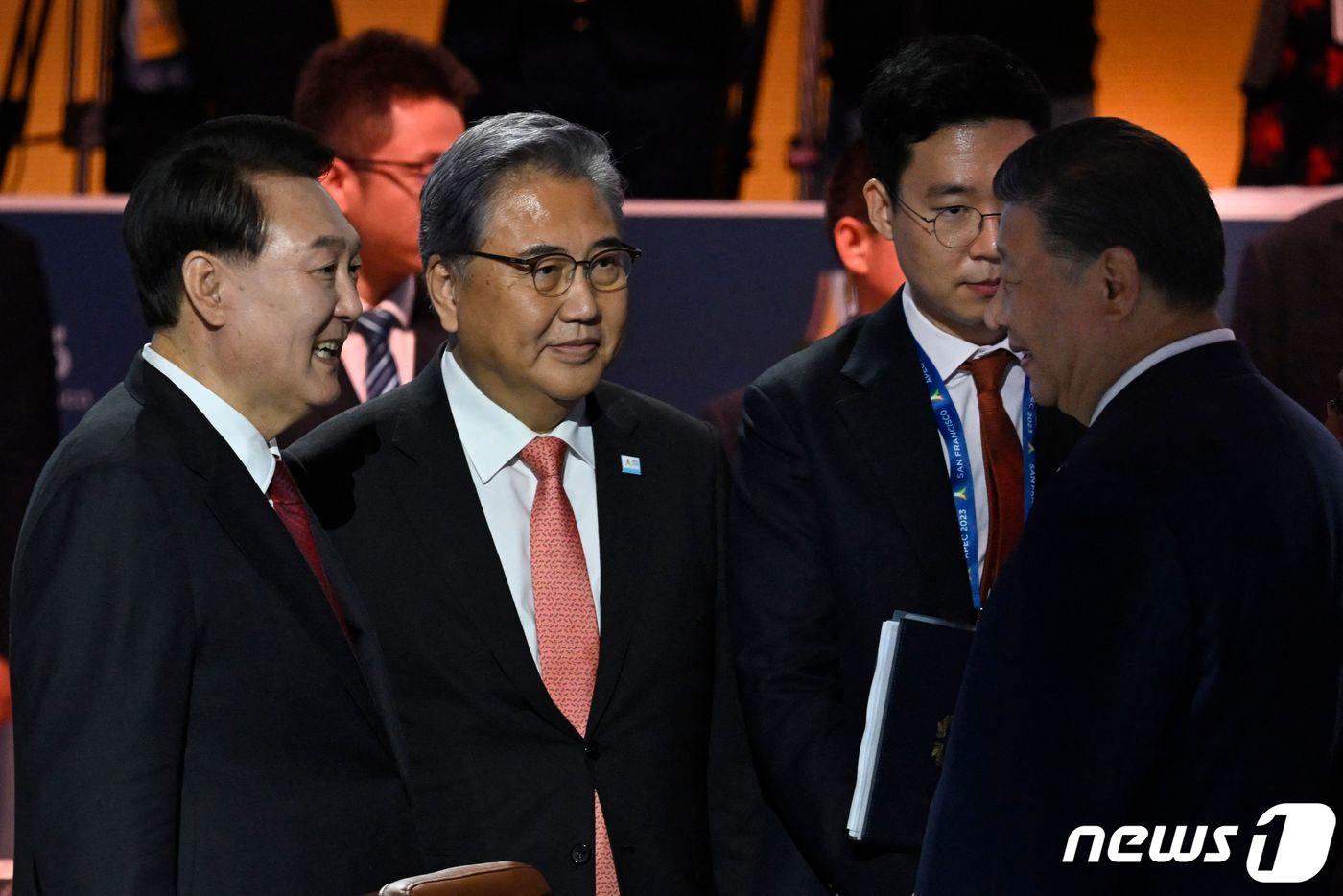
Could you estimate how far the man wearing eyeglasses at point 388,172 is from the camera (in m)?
3.44

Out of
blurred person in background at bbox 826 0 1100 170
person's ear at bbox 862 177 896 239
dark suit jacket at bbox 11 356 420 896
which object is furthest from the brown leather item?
blurred person in background at bbox 826 0 1100 170

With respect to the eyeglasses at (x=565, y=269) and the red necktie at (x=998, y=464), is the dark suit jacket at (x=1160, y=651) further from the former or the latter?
the eyeglasses at (x=565, y=269)

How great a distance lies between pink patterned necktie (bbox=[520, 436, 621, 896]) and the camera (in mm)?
2326

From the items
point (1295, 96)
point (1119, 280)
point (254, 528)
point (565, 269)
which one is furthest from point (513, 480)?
point (1295, 96)

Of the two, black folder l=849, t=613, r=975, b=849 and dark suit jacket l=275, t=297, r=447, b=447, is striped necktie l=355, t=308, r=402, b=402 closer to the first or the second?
dark suit jacket l=275, t=297, r=447, b=447

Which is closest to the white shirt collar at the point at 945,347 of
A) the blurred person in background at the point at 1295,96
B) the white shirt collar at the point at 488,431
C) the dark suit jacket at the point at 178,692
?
the white shirt collar at the point at 488,431

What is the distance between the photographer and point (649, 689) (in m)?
2.38

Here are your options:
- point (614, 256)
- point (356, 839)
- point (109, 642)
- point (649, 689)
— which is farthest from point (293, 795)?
point (614, 256)

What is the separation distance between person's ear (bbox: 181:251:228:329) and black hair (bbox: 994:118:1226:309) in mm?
980

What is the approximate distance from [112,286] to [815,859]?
6.63 feet

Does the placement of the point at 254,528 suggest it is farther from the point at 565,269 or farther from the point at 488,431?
the point at 565,269

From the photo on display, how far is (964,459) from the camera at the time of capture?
2.34 metres

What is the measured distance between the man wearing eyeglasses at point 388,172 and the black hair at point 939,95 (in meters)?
1.27

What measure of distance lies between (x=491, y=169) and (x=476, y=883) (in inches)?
45.5
